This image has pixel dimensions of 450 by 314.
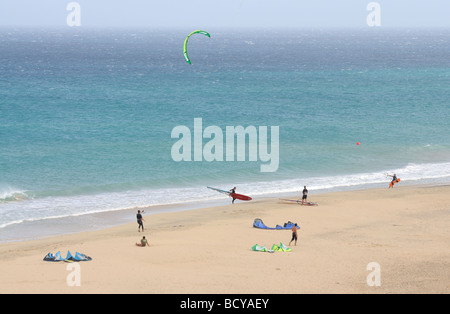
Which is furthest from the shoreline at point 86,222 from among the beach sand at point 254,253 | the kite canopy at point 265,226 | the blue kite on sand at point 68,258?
the kite canopy at point 265,226

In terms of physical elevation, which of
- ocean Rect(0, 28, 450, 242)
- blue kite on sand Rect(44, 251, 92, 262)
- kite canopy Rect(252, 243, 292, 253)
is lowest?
blue kite on sand Rect(44, 251, 92, 262)

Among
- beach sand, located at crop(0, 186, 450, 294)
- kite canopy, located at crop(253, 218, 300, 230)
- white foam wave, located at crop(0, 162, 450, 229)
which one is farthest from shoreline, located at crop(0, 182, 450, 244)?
kite canopy, located at crop(253, 218, 300, 230)

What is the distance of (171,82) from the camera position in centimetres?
8369

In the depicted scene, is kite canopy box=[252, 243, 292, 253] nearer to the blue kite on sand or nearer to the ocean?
the blue kite on sand

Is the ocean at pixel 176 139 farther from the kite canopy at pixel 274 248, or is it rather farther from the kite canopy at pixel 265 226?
Answer: the kite canopy at pixel 274 248

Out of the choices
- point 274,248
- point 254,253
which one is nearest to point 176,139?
point 274,248

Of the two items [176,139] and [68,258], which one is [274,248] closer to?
[68,258]

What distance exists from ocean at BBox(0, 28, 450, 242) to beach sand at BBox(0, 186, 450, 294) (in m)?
4.47

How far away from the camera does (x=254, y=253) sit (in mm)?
22172

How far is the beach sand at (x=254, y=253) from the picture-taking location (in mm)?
18688

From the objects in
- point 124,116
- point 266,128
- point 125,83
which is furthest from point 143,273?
point 125,83

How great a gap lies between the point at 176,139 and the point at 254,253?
2825cm

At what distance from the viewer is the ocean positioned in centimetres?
3475

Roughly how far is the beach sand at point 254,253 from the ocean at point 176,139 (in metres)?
4.47
